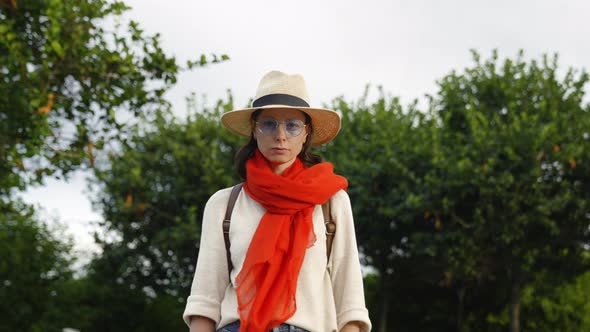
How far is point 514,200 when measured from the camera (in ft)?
65.6

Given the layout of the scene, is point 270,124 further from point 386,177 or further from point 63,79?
point 386,177

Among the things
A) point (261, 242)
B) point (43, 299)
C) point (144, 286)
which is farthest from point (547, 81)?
point (261, 242)

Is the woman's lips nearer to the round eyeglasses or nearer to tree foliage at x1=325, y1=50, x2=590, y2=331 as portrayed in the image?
the round eyeglasses

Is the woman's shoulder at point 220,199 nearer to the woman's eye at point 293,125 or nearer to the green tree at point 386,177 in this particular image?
the woman's eye at point 293,125

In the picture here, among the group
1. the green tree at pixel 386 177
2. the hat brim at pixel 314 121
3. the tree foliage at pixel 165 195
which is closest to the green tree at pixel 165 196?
the tree foliage at pixel 165 195

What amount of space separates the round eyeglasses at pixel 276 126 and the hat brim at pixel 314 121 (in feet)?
0.24

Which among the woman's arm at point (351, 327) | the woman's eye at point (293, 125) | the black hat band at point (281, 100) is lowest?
the woman's arm at point (351, 327)

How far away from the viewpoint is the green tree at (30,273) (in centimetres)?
2445

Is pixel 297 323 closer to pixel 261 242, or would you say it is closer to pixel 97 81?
pixel 261 242

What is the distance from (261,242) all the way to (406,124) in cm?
2081

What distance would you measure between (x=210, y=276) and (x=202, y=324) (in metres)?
0.23

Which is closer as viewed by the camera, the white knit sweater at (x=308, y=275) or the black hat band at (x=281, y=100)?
the white knit sweater at (x=308, y=275)

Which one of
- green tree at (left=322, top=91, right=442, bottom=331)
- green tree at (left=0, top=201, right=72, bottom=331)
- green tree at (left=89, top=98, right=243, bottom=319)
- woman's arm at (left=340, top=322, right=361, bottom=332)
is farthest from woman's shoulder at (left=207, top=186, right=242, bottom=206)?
green tree at (left=0, top=201, right=72, bottom=331)

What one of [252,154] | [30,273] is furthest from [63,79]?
[30,273]
